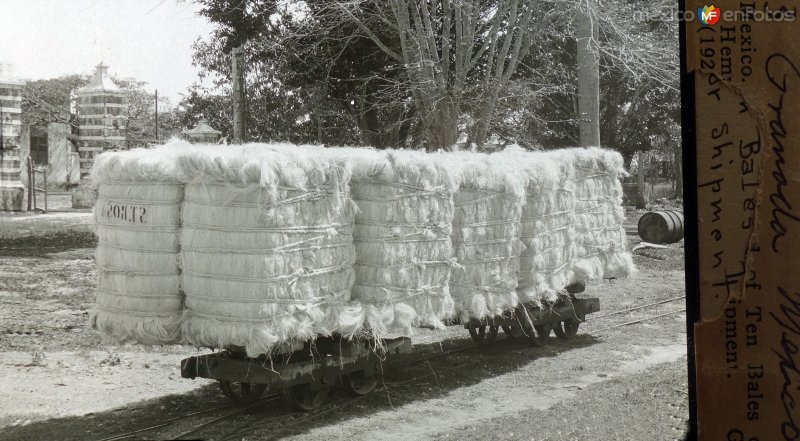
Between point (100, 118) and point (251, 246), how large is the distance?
15.6m

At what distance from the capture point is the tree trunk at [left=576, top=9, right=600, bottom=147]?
14.9m

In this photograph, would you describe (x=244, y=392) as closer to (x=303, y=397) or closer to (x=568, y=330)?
(x=303, y=397)

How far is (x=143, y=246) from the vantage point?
21.6 feet

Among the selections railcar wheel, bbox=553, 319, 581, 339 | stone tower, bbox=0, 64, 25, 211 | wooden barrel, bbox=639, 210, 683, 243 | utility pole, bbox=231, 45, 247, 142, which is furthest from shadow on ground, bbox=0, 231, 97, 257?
wooden barrel, bbox=639, 210, 683, 243

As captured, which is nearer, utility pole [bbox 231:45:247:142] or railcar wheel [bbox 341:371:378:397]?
railcar wheel [bbox 341:371:378:397]

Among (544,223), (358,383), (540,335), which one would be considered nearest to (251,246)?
(358,383)

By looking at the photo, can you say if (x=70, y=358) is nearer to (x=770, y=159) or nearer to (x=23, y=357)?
(x=23, y=357)

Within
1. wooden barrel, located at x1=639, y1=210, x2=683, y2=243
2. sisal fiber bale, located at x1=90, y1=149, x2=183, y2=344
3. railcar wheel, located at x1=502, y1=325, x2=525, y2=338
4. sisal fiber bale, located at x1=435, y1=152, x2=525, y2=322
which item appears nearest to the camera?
sisal fiber bale, located at x1=90, y1=149, x2=183, y2=344

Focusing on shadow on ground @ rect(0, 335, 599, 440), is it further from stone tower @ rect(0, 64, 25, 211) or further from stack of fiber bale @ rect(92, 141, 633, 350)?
stone tower @ rect(0, 64, 25, 211)

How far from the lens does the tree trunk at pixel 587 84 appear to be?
49.0 feet

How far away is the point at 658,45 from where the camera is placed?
1602cm

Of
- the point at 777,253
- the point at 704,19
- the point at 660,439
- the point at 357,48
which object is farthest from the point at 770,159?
the point at 357,48

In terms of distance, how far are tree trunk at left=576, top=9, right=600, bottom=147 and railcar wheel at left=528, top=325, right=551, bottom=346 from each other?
20.7 feet

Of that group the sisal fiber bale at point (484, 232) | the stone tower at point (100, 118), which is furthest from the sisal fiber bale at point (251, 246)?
the stone tower at point (100, 118)
